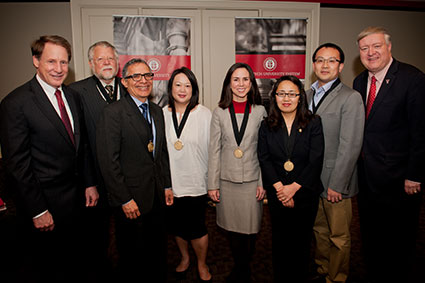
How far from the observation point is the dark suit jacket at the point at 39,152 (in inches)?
66.8

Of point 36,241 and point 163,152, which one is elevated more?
point 163,152

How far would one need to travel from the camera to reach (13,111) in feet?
5.56

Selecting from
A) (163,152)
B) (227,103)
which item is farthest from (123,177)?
(227,103)

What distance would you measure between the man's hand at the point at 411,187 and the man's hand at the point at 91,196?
8.59 feet

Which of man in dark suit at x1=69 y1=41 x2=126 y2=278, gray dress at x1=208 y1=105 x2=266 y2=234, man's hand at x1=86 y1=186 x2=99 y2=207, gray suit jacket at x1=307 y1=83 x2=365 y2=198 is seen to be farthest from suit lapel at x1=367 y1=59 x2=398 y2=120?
man's hand at x1=86 y1=186 x2=99 y2=207

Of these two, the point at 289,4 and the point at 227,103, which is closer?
the point at 227,103

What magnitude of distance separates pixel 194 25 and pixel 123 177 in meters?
3.38

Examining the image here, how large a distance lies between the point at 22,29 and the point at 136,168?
190 inches

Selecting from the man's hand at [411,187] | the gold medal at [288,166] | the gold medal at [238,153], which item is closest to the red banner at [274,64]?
the gold medal at [238,153]

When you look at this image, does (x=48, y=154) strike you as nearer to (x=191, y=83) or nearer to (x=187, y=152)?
(x=187, y=152)

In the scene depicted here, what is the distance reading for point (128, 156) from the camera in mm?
1970

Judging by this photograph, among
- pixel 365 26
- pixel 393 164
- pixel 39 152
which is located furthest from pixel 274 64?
pixel 39 152

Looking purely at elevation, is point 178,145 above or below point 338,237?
above

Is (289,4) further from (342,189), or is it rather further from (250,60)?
(342,189)
